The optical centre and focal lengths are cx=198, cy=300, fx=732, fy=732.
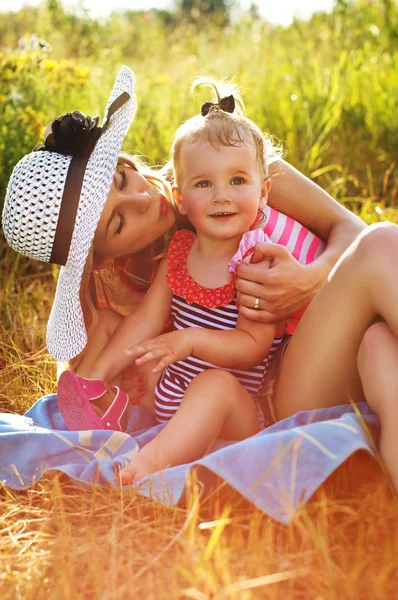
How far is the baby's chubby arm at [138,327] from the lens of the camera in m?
2.26

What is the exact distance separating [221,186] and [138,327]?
0.53 m

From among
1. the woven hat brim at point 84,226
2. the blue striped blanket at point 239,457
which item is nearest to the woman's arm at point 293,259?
the blue striped blanket at point 239,457

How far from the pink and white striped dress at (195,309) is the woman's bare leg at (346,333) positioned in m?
0.22

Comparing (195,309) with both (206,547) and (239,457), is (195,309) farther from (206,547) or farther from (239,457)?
(206,547)

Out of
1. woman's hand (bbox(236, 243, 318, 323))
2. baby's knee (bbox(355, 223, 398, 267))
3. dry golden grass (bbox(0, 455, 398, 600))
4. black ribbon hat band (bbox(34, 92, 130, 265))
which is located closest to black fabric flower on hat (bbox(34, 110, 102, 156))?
black ribbon hat band (bbox(34, 92, 130, 265))

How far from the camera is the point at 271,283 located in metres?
2.01

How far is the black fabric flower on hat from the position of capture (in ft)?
6.92

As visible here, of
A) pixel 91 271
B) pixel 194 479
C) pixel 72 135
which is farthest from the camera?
pixel 91 271

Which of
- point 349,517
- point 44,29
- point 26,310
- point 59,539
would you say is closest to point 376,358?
point 349,517

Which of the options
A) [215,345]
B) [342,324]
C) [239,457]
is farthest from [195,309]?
[239,457]

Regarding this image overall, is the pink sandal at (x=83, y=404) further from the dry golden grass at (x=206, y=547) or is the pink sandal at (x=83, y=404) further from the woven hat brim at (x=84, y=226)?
the dry golden grass at (x=206, y=547)

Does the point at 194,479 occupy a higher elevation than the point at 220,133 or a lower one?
lower

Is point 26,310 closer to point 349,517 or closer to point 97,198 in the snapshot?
point 97,198

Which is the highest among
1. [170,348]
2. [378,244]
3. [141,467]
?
[378,244]
